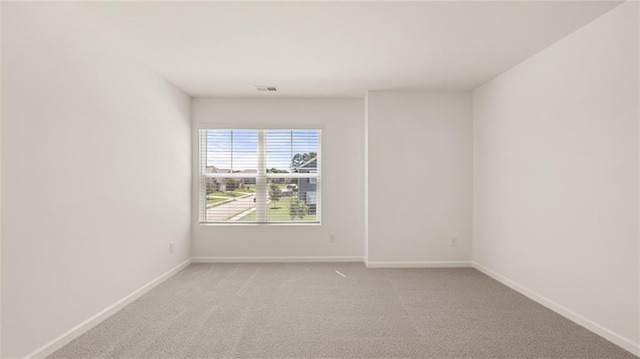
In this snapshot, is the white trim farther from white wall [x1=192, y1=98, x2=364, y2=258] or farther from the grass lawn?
the grass lawn

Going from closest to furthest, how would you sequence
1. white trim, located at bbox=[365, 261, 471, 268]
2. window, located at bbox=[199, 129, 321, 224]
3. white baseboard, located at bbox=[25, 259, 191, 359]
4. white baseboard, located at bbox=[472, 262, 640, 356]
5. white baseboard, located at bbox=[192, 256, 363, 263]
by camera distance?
1. white baseboard, located at bbox=[25, 259, 191, 359]
2. white baseboard, located at bbox=[472, 262, 640, 356]
3. white trim, located at bbox=[365, 261, 471, 268]
4. white baseboard, located at bbox=[192, 256, 363, 263]
5. window, located at bbox=[199, 129, 321, 224]

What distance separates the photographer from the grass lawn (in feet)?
16.5

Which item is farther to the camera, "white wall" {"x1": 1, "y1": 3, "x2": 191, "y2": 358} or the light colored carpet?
the light colored carpet

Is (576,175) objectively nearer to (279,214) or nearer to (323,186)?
(323,186)

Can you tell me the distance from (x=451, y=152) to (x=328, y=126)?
1813 mm

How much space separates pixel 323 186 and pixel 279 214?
80 centimetres

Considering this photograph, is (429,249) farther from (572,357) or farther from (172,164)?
(172,164)

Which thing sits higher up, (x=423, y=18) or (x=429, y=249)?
(x=423, y=18)

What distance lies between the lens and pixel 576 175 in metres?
2.79

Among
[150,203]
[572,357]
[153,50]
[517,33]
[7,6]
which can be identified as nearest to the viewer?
[7,6]

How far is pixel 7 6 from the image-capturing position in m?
1.97

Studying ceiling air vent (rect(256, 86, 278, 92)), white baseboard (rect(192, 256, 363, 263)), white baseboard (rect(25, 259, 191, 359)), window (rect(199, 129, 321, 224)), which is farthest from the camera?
window (rect(199, 129, 321, 224))

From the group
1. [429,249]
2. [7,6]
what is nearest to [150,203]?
[7,6]

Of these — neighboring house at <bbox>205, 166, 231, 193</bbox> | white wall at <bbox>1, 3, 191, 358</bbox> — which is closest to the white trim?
neighboring house at <bbox>205, 166, 231, 193</bbox>
